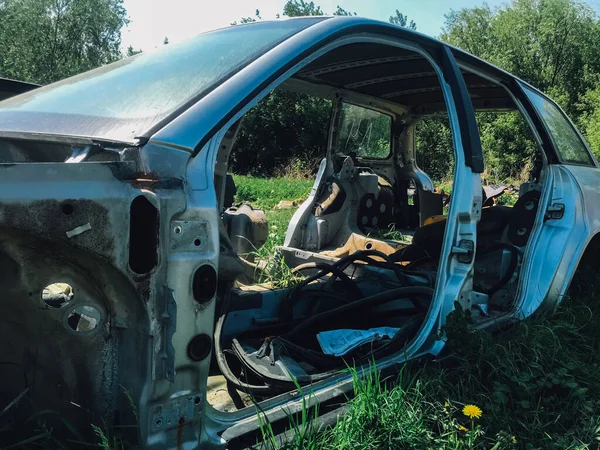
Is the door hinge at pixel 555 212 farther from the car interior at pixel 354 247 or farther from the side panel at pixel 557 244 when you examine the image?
the car interior at pixel 354 247

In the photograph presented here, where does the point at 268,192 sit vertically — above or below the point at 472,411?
below

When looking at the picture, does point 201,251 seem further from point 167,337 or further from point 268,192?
point 268,192

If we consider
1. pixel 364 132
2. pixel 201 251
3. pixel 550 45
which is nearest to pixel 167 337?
pixel 201 251

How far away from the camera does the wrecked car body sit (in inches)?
59.1

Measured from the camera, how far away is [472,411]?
2.20 meters

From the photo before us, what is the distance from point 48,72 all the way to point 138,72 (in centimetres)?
4103

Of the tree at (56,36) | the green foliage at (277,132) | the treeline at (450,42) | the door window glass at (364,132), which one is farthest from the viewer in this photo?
the tree at (56,36)

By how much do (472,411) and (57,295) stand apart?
1.67 metres

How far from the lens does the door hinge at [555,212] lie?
325cm

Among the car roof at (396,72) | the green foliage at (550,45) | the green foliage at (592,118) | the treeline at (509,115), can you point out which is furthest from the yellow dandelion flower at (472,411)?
the green foliage at (550,45)

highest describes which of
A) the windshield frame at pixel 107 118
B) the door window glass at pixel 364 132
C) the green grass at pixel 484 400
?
the windshield frame at pixel 107 118

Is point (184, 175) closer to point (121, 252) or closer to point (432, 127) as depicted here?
point (121, 252)

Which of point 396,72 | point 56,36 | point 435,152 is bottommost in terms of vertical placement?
point 435,152

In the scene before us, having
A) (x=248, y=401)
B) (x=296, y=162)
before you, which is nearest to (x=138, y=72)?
(x=248, y=401)
